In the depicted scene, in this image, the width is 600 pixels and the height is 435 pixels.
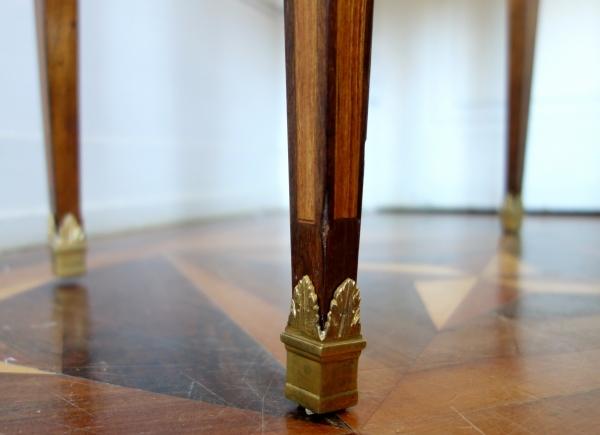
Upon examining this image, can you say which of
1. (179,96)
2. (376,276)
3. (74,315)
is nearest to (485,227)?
(376,276)

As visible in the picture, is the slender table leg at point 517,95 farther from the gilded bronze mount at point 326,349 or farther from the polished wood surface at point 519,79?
the gilded bronze mount at point 326,349

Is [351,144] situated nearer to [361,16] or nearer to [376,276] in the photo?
[361,16]

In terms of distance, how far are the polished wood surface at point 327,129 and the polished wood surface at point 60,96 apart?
2.29 feet

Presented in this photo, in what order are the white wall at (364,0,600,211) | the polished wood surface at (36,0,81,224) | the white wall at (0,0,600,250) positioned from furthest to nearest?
the white wall at (364,0,600,211) → the white wall at (0,0,600,250) → the polished wood surface at (36,0,81,224)

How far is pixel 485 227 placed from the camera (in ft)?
6.89

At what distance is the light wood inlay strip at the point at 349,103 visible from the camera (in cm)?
46

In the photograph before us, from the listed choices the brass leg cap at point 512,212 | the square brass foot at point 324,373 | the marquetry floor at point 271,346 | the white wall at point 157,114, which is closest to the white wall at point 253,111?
the white wall at point 157,114

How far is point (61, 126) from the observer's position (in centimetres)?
107

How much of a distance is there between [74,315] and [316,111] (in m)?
0.59

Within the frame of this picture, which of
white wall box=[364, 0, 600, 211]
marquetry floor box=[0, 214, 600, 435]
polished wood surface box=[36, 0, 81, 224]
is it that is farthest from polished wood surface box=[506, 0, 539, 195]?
polished wood surface box=[36, 0, 81, 224]

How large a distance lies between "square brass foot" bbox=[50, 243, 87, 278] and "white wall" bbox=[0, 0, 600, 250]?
54cm

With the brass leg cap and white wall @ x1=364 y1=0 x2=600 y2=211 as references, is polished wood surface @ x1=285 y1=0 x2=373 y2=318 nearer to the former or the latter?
the brass leg cap

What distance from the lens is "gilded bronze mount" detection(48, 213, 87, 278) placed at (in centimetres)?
111

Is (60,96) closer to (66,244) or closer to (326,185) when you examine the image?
(66,244)
